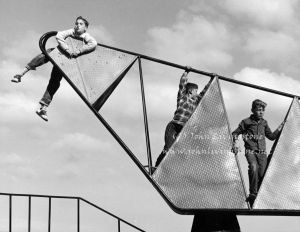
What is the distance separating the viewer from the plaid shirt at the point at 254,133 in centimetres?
809

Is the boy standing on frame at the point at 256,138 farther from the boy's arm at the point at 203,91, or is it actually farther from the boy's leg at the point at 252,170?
the boy's arm at the point at 203,91

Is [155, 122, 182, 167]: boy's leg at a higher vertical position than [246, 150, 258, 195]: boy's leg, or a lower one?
higher

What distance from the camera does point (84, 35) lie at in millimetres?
8453

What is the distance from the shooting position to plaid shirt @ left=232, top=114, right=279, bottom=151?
809 centimetres

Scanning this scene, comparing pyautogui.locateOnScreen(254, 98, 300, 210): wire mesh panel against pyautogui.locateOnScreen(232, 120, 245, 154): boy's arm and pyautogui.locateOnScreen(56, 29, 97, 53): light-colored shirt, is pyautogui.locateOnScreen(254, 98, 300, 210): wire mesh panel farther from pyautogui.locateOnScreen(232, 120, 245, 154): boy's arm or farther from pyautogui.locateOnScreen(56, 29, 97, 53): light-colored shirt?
pyautogui.locateOnScreen(56, 29, 97, 53): light-colored shirt

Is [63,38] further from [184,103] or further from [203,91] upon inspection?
[203,91]

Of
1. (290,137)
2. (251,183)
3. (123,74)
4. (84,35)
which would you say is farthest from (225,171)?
(84,35)

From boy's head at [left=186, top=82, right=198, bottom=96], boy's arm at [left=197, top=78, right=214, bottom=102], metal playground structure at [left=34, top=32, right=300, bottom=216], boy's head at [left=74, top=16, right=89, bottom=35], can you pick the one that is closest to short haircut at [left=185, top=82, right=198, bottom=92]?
boy's head at [left=186, top=82, right=198, bottom=96]

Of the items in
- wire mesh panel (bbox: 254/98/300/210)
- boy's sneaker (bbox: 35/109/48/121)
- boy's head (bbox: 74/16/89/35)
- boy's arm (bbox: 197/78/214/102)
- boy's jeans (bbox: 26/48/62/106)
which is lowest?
wire mesh panel (bbox: 254/98/300/210)

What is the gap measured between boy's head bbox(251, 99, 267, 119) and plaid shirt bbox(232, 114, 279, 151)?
0.29ft

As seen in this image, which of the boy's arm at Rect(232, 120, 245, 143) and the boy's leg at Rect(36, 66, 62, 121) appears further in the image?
the boy's leg at Rect(36, 66, 62, 121)

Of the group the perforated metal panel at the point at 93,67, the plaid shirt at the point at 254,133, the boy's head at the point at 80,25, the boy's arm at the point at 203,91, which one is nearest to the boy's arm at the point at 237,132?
the plaid shirt at the point at 254,133

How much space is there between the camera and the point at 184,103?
26.9ft

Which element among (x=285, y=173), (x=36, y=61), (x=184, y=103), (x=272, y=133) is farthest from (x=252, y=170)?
(x=36, y=61)
